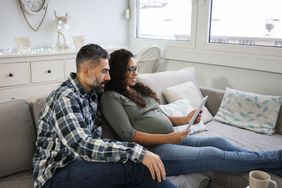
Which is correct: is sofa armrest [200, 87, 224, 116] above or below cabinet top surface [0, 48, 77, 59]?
below

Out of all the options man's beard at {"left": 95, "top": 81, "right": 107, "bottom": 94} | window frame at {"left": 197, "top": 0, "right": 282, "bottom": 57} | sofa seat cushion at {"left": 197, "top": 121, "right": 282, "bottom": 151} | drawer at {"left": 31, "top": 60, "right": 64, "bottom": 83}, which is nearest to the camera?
man's beard at {"left": 95, "top": 81, "right": 107, "bottom": 94}

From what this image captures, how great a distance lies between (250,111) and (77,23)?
231cm

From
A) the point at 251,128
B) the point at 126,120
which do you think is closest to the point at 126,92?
the point at 126,120

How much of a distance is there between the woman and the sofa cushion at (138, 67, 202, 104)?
35cm

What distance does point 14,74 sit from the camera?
2.76 meters

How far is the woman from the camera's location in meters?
1.55

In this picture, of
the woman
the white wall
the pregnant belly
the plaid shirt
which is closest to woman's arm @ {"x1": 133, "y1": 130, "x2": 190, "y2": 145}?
the woman

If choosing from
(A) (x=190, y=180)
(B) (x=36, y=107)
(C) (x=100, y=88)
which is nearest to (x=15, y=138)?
(B) (x=36, y=107)

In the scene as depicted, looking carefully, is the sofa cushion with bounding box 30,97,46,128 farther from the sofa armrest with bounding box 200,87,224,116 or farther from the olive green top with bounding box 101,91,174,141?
the sofa armrest with bounding box 200,87,224,116

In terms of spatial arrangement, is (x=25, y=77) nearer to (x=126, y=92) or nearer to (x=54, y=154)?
(x=126, y=92)

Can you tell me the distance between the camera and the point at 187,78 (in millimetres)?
2607

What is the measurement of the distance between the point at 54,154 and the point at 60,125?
6.3 inches

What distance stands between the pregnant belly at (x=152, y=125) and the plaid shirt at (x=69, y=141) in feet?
1.19

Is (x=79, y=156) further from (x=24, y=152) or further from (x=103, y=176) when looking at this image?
(x=24, y=152)
